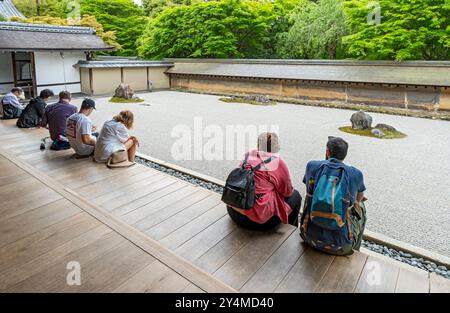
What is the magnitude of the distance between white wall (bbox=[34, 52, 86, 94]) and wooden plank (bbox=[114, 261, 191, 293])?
14.5m

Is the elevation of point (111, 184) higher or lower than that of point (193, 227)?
higher

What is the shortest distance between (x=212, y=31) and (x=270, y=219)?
17727 millimetres

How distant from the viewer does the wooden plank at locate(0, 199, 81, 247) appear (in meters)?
2.66

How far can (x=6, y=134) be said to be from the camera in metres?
6.12

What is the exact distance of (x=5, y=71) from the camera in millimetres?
14055

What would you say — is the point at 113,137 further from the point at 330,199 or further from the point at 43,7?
the point at 43,7

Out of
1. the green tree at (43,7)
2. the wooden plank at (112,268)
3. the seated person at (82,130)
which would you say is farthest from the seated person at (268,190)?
the green tree at (43,7)

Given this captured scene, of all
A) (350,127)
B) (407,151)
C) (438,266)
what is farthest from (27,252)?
(350,127)

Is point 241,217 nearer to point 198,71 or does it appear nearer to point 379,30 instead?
point 379,30

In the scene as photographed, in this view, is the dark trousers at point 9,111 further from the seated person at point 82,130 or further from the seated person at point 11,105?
the seated person at point 82,130

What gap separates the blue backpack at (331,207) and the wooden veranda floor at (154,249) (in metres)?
0.18

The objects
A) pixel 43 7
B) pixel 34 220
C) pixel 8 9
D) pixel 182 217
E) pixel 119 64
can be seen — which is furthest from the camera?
pixel 43 7

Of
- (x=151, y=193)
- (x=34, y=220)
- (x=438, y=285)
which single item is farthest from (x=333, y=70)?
(x=34, y=220)

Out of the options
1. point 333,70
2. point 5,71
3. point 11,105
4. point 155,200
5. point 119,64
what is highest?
point 119,64
